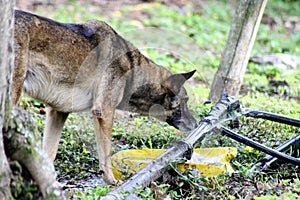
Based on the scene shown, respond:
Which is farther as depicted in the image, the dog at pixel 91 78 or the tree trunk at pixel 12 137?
the dog at pixel 91 78

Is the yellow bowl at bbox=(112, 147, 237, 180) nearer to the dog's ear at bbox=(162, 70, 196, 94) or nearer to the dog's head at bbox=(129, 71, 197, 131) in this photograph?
the dog's head at bbox=(129, 71, 197, 131)

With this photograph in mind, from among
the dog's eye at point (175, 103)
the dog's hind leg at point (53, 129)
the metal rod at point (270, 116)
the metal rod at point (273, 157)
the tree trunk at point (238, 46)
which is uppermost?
the tree trunk at point (238, 46)

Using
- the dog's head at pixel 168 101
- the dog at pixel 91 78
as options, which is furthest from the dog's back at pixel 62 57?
the dog's head at pixel 168 101

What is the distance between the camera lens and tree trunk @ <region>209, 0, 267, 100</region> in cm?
698

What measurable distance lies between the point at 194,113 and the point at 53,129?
135 centimetres

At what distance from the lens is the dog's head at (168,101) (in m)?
5.77

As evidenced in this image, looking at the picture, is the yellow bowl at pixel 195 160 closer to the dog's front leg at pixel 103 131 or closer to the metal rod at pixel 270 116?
the dog's front leg at pixel 103 131

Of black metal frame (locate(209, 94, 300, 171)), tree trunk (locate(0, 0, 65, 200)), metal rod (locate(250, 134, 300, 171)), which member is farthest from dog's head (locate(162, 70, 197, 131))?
tree trunk (locate(0, 0, 65, 200))

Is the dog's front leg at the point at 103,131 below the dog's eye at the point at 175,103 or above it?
below

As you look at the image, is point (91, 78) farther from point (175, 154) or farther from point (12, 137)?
point (12, 137)

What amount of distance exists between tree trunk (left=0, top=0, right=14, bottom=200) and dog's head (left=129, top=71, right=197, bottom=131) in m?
2.63

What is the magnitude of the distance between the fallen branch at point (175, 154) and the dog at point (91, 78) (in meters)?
0.54

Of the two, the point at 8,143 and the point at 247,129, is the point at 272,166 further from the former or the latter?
the point at 8,143

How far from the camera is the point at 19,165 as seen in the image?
3.21 meters
